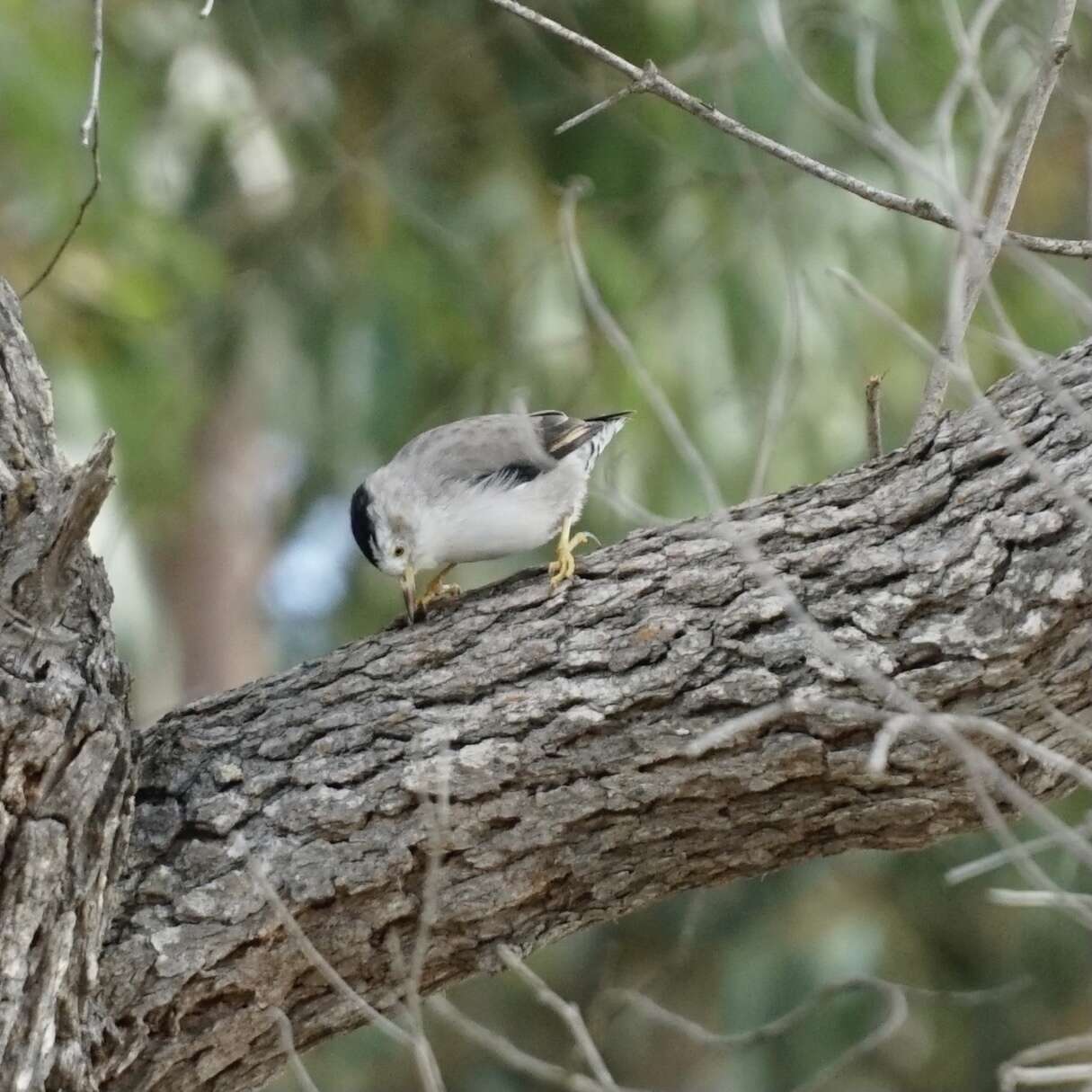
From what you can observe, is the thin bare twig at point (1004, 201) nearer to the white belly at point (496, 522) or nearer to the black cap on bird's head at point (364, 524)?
the white belly at point (496, 522)

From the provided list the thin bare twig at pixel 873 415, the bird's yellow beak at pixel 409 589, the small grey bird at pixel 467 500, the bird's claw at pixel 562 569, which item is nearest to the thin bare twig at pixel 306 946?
the bird's claw at pixel 562 569

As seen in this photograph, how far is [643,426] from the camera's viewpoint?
308 inches

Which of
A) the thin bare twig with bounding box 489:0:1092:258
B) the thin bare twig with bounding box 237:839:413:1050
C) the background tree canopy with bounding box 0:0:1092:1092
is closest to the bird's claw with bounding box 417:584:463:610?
the thin bare twig with bounding box 237:839:413:1050

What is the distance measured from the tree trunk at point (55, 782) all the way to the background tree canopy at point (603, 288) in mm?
3921

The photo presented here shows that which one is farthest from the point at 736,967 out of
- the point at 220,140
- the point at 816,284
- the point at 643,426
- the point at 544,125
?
the point at 220,140

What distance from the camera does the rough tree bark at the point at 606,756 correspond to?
2621 mm

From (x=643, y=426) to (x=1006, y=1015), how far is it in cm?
357

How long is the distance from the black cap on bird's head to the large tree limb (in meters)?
1.10

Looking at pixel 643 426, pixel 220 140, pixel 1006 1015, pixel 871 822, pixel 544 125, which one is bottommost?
pixel 871 822

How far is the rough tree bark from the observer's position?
8.60ft

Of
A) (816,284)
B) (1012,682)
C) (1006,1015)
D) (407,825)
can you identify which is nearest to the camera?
(1012,682)

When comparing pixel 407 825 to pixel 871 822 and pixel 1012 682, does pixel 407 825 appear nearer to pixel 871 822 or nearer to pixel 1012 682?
pixel 871 822

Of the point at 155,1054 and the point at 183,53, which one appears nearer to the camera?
the point at 155,1054

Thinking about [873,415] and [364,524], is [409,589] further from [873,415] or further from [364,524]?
[873,415]
